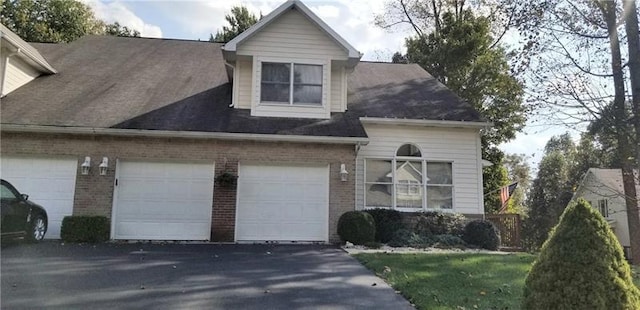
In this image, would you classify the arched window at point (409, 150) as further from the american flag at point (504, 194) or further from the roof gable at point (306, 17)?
the american flag at point (504, 194)

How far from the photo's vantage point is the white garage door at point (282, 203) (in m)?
12.9

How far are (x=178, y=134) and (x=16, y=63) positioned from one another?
6075 millimetres

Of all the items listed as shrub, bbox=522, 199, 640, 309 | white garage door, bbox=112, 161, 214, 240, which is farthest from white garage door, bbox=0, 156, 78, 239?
shrub, bbox=522, 199, 640, 309

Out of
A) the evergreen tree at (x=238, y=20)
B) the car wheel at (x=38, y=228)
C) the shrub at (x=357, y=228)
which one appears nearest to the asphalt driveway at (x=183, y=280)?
the car wheel at (x=38, y=228)

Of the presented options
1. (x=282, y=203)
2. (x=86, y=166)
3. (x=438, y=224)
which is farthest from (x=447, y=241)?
(x=86, y=166)

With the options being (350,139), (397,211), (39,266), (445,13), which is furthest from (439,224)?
(445,13)

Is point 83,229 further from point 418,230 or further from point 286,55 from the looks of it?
point 418,230

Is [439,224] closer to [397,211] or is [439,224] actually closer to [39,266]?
[397,211]

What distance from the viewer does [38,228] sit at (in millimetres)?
11078

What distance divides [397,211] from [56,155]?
9490mm

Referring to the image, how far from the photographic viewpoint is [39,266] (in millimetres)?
8172

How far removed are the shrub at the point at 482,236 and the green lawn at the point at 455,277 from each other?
2.24 metres

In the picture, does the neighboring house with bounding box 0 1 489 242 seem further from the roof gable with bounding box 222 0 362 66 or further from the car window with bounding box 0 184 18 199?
the car window with bounding box 0 184 18 199

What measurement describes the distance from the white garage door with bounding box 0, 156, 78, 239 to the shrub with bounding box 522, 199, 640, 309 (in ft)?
38.2
